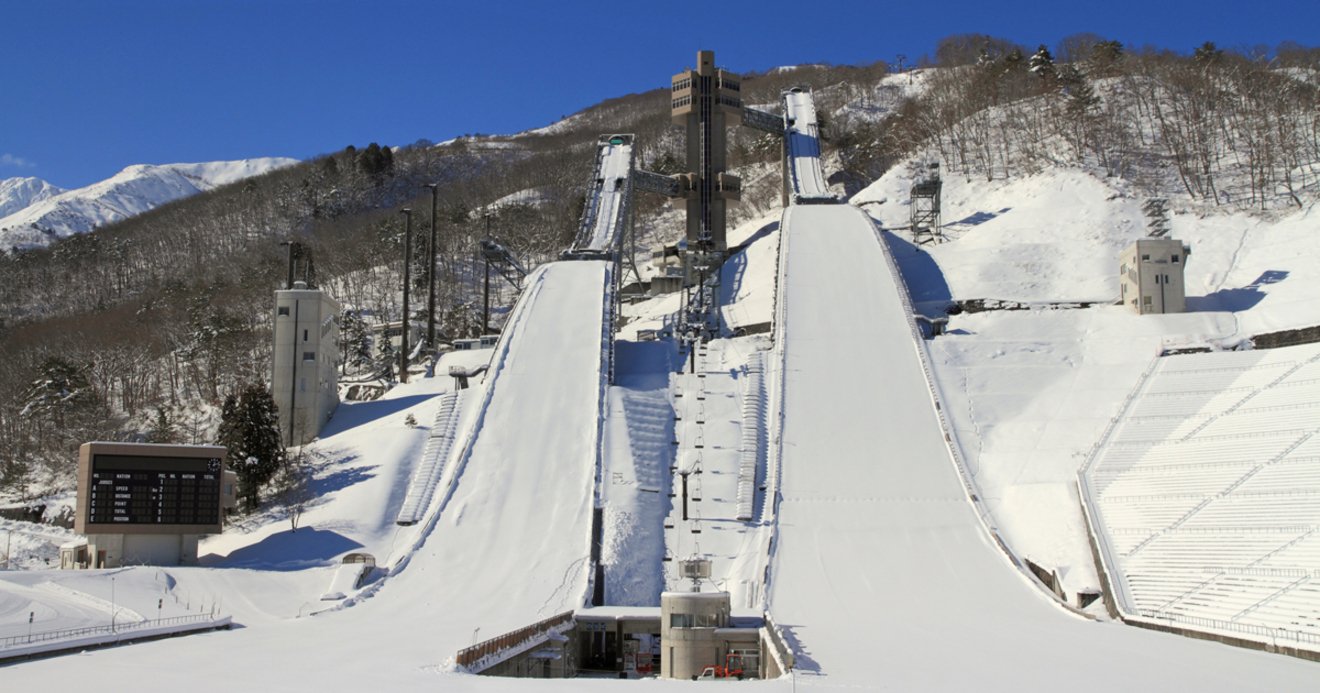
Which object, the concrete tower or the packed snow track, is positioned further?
the concrete tower

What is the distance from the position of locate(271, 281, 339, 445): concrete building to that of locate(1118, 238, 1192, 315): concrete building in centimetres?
2759

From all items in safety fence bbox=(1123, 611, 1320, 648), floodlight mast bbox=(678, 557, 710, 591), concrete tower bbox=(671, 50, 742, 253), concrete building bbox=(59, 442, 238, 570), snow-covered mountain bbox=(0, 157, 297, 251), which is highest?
snow-covered mountain bbox=(0, 157, 297, 251)

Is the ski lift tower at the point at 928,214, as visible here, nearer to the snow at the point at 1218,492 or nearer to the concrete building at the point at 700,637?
the snow at the point at 1218,492

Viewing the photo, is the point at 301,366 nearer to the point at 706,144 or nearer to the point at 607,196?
the point at 607,196

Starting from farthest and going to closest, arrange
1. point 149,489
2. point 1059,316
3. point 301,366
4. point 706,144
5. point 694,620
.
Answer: point 706,144, point 1059,316, point 301,366, point 149,489, point 694,620

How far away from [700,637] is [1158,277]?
23543mm

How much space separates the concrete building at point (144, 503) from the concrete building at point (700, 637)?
12634 mm

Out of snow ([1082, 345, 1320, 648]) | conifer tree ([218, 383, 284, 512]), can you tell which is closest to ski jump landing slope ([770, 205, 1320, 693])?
snow ([1082, 345, 1320, 648])

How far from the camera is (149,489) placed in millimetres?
24203

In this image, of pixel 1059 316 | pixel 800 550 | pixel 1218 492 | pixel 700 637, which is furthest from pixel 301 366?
pixel 1218 492

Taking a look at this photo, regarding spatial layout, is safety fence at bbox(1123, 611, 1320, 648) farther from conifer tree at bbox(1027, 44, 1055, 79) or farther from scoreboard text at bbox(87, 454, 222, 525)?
conifer tree at bbox(1027, 44, 1055, 79)

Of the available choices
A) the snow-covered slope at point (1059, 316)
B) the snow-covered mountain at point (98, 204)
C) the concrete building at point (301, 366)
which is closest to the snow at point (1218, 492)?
the snow-covered slope at point (1059, 316)

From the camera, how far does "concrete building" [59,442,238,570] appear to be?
77.8 feet

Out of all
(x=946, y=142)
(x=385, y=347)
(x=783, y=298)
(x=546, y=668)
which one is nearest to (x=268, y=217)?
(x=385, y=347)
